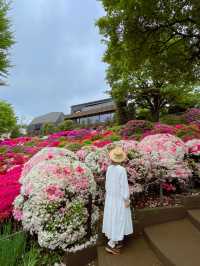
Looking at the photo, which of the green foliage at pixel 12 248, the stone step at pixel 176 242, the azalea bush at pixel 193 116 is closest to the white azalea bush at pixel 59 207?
the green foliage at pixel 12 248

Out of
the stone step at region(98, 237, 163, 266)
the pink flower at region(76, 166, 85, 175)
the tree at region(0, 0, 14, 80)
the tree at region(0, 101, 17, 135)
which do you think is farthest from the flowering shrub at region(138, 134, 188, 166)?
the tree at region(0, 101, 17, 135)

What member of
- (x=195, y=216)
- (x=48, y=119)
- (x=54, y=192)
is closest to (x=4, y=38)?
(x=54, y=192)

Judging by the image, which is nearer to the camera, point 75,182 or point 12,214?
point 75,182

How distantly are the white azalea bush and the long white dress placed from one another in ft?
1.27

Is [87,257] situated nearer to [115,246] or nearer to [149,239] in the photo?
[115,246]

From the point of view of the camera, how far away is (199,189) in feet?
16.2

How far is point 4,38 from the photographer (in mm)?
14086

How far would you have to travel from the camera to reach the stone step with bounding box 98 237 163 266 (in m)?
3.15

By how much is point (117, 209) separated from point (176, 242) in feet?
2.98

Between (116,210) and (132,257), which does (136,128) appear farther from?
(132,257)

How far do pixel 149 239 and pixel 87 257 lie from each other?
929 mm

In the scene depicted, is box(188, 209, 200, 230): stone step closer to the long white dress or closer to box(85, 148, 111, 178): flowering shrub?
the long white dress

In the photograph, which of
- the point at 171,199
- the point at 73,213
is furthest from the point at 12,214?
the point at 171,199

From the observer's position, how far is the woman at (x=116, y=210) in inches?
131
